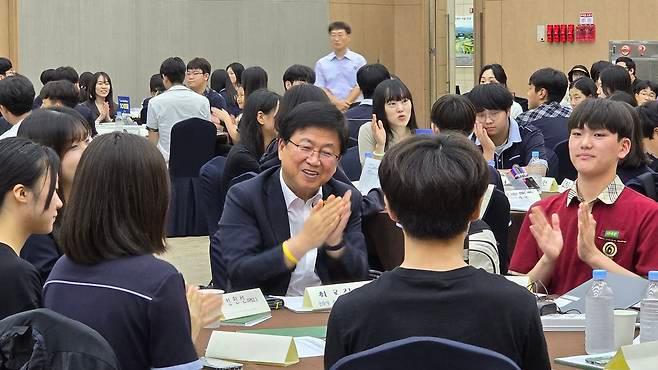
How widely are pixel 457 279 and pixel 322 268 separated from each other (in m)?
1.64

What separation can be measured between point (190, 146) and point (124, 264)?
5.96m

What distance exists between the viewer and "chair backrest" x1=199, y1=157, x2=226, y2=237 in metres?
5.68

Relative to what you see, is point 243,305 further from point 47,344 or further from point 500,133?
point 500,133

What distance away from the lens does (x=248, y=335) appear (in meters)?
2.62

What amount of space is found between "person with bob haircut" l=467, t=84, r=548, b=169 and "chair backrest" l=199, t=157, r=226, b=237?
1.52 meters

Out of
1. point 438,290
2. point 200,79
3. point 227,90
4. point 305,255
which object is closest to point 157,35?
point 227,90

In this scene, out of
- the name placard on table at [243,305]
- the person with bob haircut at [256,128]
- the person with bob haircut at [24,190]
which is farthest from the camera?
the person with bob haircut at [256,128]

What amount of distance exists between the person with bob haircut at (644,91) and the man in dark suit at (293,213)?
5.75m

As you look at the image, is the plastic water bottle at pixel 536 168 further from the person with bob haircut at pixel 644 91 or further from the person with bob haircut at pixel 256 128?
the person with bob haircut at pixel 644 91

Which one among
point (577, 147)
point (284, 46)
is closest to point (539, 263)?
point (577, 147)

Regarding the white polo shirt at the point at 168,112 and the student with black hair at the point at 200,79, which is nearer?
the white polo shirt at the point at 168,112

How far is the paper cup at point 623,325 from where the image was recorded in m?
Result: 2.64

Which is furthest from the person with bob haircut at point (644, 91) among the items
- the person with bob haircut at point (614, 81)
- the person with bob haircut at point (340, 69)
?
the person with bob haircut at point (340, 69)

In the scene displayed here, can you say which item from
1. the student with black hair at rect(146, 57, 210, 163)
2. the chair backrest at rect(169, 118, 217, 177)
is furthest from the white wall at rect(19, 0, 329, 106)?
the chair backrest at rect(169, 118, 217, 177)
